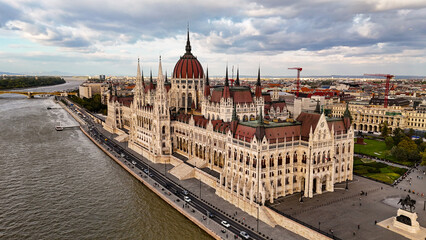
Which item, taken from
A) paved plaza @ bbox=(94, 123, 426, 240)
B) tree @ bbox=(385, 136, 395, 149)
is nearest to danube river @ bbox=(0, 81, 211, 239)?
paved plaza @ bbox=(94, 123, 426, 240)

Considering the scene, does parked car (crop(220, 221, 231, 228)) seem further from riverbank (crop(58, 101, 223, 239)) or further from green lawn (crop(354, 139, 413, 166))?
green lawn (crop(354, 139, 413, 166))

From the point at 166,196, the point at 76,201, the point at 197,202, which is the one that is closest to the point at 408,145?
the point at 197,202

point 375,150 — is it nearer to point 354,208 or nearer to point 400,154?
point 400,154

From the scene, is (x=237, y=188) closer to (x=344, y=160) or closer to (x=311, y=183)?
(x=311, y=183)

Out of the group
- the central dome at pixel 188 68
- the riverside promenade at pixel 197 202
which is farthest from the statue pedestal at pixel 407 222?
the central dome at pixel 188 68

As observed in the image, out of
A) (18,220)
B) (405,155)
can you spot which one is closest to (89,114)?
(18,220)
